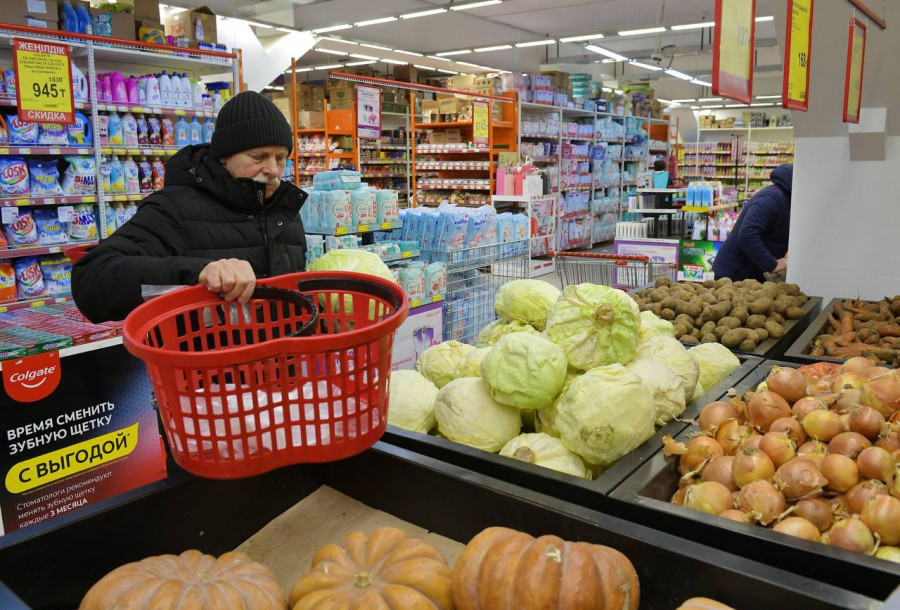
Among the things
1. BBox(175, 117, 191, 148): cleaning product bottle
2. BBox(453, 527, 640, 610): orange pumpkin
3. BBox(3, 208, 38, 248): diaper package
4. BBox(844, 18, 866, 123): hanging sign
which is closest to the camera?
BBox(453, 527, 640, 610): orange pumpkin

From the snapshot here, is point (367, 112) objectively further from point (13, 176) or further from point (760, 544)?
point (760, 544)

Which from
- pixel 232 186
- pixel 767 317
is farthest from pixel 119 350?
pixel 767 317

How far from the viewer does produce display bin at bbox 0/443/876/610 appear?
955 millimetres

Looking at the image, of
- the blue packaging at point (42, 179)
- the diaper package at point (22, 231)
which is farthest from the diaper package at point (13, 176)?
the diaper package at point (22, 231)

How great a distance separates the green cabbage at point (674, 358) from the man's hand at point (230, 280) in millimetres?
1144

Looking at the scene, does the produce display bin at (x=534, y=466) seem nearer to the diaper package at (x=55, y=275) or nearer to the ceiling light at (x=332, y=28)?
the diaper package at (x=55, y=275)

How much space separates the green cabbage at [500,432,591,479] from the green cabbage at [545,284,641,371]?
0.26 m

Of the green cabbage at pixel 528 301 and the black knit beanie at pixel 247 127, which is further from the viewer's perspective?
the green cabbage at pixel 528 301

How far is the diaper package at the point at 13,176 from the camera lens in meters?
4.40

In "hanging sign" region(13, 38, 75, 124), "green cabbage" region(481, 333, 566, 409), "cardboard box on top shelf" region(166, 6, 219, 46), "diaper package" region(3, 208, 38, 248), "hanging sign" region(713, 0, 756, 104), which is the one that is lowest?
"green cabbage" region(481, 333, 566, 409)

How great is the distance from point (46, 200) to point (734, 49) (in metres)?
4.42

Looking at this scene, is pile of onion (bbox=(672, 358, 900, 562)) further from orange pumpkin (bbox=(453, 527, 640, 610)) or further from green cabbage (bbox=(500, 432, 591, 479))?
orange pumpkin (bbox=(453, 527, 640, 610))

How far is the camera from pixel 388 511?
1.36 m

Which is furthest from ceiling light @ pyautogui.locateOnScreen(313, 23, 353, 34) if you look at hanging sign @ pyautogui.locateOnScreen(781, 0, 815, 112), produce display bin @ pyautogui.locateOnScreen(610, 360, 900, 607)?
produce display bin @ pyautogui.locateOnScreen(610, 360, 900, 607)
